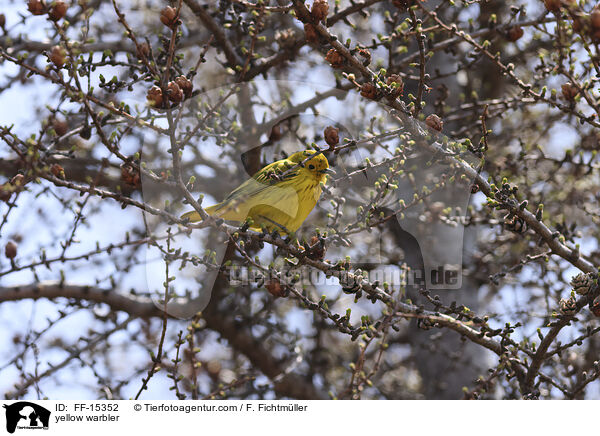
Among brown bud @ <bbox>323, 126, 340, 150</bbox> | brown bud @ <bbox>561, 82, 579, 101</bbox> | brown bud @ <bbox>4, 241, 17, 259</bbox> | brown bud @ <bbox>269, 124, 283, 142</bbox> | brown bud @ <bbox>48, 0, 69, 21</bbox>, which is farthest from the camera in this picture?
brown bud @ <bbox>269, 124, 283, 142</bbox>

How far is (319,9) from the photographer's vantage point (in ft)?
6.95

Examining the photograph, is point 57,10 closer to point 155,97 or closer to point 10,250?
point 155,97

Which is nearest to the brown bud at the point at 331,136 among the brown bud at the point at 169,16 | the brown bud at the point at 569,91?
the brown bud at the point at 169,16

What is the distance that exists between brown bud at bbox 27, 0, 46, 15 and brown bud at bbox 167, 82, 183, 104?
0.54 m

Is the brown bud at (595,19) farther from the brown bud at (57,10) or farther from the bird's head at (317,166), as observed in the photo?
the brown bud at (57,10)

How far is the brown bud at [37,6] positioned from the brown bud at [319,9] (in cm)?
100

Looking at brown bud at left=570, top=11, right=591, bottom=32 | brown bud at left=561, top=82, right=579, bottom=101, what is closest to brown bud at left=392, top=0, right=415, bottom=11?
brown bud at left=570, top=11, right=591, bottom=32

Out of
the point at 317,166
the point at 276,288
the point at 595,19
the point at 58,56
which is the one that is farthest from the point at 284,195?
the point at 595,19

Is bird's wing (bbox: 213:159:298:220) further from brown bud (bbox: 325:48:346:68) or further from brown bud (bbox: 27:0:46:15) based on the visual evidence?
brown bud (bbox: 27:0:46:15)
